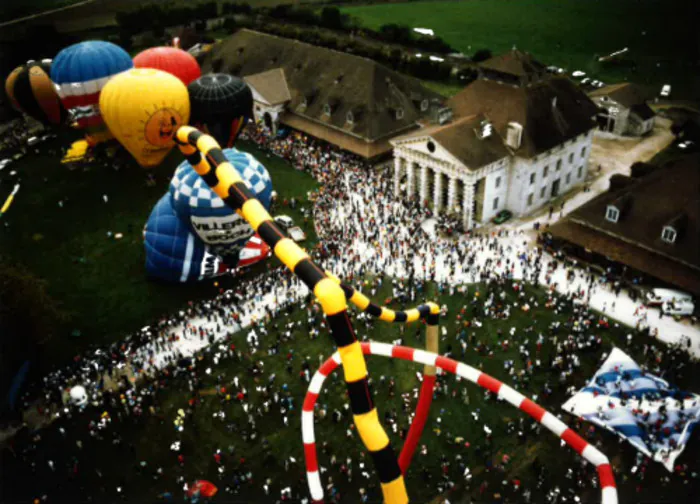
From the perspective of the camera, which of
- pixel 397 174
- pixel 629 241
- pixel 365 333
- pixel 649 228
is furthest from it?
pixel 397 174

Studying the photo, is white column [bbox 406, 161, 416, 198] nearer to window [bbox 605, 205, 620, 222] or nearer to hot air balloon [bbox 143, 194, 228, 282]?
window [bbox 605, 205, 620, 222]

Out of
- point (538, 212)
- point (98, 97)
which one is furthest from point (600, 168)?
point (98, 97)

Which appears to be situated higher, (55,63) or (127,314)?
(55,63)

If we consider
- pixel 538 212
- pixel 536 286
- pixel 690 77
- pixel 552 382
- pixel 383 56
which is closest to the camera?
pixel 552 382

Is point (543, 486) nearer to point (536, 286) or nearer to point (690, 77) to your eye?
point (536, 286)

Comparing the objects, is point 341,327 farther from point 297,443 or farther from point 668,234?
point 668,234

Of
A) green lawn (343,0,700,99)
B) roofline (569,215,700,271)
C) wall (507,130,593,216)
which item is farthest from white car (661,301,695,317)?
green lawn (343,0,700,99)

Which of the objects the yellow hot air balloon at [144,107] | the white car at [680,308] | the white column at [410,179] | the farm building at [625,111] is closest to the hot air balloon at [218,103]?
the yellow hot air balloon at [144,107]

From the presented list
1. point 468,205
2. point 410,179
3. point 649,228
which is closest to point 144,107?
point 410,179
